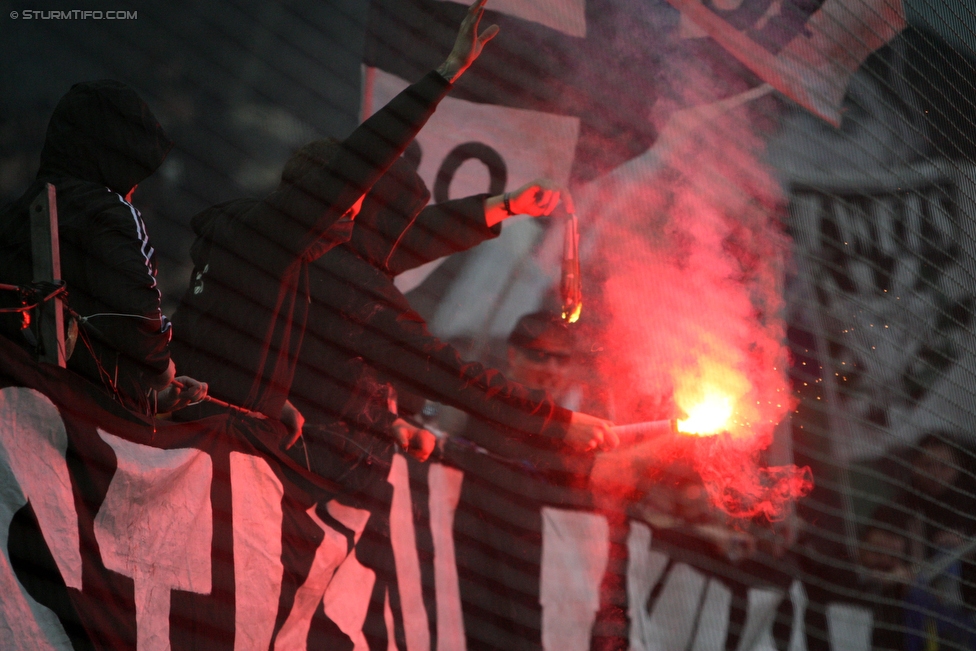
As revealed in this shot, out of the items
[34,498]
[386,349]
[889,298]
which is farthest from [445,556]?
[889,298]

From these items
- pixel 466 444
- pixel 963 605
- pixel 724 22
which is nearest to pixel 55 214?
pixel 466 444

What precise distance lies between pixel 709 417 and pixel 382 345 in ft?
4.50

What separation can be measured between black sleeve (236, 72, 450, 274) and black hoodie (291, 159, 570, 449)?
0.74ft

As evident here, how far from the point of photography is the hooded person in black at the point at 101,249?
55.2 inches

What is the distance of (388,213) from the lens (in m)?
2.16

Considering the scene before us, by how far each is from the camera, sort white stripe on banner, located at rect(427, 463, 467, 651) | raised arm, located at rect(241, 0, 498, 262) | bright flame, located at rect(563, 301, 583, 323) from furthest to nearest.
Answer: bright flame, located at rect(563, 301, 583, 323) → white stripe on banner, located at rect(427, 463, 467, 651) → raised arm, located at rect(241, 0, 498, 262)

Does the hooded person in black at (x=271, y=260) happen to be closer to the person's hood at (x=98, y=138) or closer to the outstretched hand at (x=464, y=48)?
the outstretched hand at (x=464, y=48)

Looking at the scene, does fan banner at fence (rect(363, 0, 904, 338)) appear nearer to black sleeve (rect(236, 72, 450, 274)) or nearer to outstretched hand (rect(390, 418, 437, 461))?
outstretched hand (rect(390, 418, 437, 461))

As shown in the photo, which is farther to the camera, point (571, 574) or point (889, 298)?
point (889, 298)

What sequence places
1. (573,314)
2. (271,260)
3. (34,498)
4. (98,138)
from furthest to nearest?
(573,314)
(271,260)
(98,138)
(34,498)

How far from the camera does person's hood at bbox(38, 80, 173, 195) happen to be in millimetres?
1501

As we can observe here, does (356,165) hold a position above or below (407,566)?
above

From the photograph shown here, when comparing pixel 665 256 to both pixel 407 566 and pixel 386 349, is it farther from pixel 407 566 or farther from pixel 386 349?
pixel 407 566

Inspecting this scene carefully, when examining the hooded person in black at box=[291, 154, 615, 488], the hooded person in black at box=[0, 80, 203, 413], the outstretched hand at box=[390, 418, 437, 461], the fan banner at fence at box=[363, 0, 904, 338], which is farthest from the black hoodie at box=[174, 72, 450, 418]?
the fan banner at fence at box=[363, 0, 904, 338]
